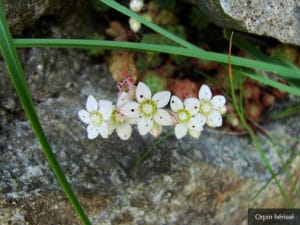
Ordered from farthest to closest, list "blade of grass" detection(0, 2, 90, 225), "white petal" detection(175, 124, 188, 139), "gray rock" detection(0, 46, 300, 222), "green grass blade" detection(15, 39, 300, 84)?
1. "gray rock" detection(0, 46, 300, 222)
2. "white petal" detection(175, 124, 188, 139)
3. "green grass blade" detection(15, 39, 300, 84)
4. "blade of grass" detection(0, 2, 90, 225)

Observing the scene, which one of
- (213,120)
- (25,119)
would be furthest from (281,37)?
(25,119)

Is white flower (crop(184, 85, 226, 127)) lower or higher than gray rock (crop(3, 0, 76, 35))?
lower

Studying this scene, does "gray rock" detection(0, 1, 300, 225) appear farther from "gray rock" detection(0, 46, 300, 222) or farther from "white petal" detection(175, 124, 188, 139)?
"white petal" detection(175, 124, 188, 139)

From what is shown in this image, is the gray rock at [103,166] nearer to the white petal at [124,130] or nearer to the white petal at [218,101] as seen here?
the white petal at [124,130]

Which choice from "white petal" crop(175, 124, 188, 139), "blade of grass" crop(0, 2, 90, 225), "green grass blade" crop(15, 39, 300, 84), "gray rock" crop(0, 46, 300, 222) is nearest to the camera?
"blade of grass" crop(0, 2, 90, 225)

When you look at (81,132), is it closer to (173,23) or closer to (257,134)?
(173,23)

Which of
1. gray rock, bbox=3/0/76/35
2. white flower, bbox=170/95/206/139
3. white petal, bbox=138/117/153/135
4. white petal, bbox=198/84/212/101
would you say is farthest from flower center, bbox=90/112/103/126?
gray rock, bbox=3/0/76/35

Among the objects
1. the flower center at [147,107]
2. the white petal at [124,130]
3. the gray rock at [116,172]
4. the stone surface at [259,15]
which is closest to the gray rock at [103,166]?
the gray rock at [116,172]
